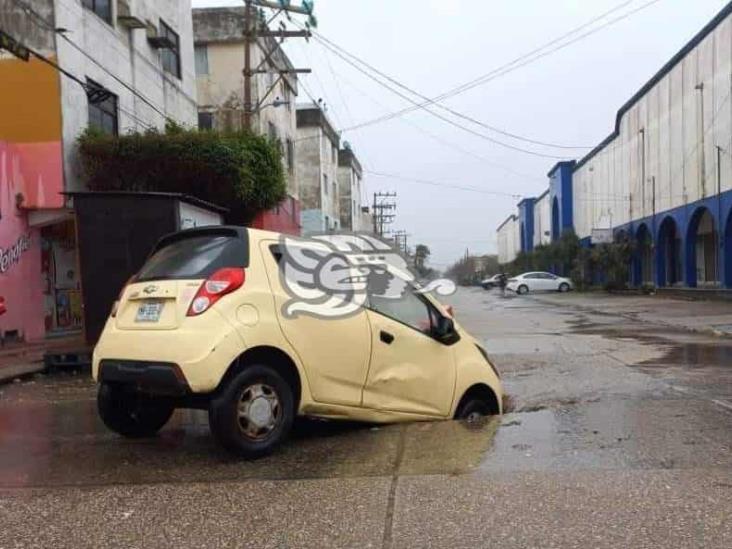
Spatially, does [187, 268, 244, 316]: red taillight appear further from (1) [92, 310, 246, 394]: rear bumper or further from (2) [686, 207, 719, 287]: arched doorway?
(2) [686, 207, 719, 287]: arched doorway

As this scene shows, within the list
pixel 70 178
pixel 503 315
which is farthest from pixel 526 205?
pixel 70 178

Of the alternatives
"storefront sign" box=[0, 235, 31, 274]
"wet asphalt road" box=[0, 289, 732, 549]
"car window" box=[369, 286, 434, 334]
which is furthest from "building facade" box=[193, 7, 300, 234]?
"wet asphalt road" box=[0, 289, 732, 549]

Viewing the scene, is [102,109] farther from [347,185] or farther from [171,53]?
[347,185]

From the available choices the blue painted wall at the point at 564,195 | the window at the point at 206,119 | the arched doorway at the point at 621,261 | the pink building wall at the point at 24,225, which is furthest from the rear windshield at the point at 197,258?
the blue painted wall at the point at 564,195

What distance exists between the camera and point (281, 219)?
27.4 m

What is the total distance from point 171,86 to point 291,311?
1876 cm

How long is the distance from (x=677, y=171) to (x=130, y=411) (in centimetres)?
3080

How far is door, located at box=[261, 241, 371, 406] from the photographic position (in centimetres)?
517

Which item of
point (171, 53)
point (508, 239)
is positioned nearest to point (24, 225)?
point (171, 53)

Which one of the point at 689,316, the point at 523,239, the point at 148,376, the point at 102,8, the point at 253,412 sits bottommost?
the point at 689,316

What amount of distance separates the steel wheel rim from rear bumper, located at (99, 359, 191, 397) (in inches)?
16.1

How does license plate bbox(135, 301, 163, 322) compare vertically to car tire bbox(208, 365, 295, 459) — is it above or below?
above

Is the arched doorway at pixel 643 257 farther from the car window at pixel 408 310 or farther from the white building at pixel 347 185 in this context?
the car window at pixel 408 310

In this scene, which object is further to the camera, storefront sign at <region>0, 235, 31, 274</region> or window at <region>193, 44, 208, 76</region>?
window at <region>193, 44, 208, 76</region>
